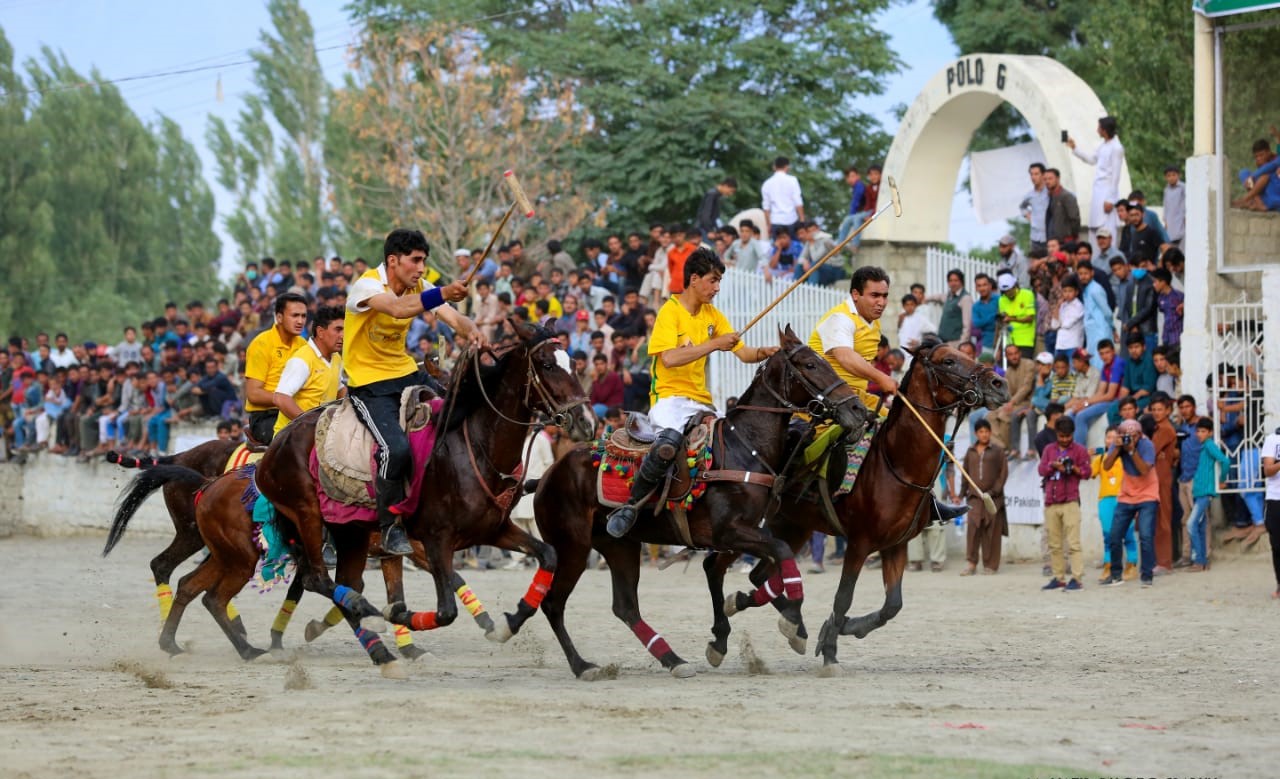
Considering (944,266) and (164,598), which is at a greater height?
(944,266)

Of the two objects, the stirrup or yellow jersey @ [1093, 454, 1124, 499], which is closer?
the stirrup

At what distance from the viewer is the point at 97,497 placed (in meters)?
31.5

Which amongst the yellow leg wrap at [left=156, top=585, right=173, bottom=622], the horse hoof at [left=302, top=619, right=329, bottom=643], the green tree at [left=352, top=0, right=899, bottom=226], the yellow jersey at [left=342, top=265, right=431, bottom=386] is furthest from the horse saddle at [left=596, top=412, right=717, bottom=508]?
the green tree at [left=352, top=0, right=899, bottom=226]

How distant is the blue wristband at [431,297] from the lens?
10.9 m

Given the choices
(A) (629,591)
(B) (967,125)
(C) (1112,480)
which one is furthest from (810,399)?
(B) (967,125)

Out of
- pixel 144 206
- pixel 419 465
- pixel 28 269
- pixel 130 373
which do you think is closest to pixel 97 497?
pixel 130 373

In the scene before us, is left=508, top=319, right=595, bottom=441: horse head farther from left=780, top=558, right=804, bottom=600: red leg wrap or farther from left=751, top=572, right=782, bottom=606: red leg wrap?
left=751, top=572, right=782, bottom=606: red leg wrap

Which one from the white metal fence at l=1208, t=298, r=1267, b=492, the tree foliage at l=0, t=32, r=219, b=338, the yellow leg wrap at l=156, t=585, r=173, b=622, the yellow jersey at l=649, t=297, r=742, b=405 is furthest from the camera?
the tree foliage at l=0, t=32, r=219, b=338

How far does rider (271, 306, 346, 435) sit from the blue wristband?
2597mm

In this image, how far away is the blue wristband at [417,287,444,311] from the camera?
35.8 ft

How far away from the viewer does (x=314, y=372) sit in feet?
45.0

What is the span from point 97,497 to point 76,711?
74.1 feet

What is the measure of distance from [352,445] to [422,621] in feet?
4.27

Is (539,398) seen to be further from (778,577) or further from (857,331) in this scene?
(857,331)
